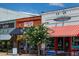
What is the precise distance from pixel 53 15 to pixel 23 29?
2.89 m

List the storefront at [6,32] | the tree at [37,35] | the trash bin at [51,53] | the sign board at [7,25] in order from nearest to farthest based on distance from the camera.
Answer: the tree at [37,35] < the trash bin at [51,53] < the storefront at [6,32] < the sign board at [7,25]

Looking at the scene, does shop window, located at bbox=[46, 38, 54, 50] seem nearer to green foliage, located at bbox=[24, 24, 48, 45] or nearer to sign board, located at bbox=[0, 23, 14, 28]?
green foliage, located at bbox=[24, 24, 48, 45]

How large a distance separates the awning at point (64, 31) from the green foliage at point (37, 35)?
25.6 inches

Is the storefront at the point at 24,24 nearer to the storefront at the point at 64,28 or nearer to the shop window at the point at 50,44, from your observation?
the storefront at the point at 64,28

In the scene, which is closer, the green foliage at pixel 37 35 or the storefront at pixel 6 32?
the green foliage at pixel 37 35

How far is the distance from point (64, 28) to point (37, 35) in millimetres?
2377

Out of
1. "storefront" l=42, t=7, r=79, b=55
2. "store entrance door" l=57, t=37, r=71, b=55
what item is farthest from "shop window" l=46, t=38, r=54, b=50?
"store entrance door" l=57, t=37, r=71, b=55

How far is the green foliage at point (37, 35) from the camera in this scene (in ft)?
80.9

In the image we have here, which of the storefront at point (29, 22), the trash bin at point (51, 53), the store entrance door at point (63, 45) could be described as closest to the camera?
the trash bin at point (51, 53)

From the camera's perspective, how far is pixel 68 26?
25.2m

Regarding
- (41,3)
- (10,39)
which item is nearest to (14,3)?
(41,3)

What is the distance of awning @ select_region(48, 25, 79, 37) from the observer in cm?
2423

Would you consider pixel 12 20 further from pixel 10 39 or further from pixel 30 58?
pixel 30 58

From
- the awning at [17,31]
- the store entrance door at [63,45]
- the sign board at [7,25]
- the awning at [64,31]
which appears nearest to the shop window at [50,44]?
the awning at [64,31]
